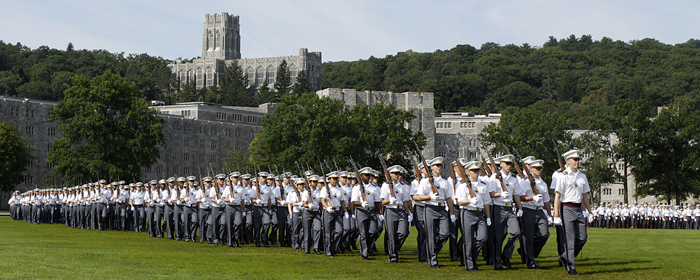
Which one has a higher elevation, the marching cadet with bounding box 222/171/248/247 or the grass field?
the marching cadet with bounding box 222/171/248/247

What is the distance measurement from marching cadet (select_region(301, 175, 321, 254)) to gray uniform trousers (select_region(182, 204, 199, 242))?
19.8 ft

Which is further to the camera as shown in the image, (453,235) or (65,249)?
(65,249)

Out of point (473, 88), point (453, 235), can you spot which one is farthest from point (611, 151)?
point (473, 88)

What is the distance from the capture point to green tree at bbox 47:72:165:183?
217 feet

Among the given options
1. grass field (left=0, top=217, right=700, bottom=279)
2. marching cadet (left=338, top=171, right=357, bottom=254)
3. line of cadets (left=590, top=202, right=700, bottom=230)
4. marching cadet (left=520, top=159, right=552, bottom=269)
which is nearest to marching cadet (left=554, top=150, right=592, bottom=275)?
grass field (left=0, top=217, right=700, bottom=279)

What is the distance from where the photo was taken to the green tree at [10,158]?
76562 millimetres

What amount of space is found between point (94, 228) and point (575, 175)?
87.3ft

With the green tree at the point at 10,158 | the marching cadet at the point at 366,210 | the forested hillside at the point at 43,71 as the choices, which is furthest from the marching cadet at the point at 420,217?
the forested hillside at the point at 43,71

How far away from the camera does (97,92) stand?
223 ft

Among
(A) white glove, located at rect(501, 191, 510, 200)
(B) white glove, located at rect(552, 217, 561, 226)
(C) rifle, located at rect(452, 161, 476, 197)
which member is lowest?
(B) white glove, located at rect(552, 217, 561, 226)

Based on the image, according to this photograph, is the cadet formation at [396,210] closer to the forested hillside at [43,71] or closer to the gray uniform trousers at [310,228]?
the gray uniform trousers at [310,228]

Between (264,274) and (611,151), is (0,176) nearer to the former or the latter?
(611,151)

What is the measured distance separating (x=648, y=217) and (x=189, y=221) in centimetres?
4121

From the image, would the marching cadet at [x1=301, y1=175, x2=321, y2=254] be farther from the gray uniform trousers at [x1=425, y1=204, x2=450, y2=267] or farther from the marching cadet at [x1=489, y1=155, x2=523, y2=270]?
the marching cadet at [x1=489, y1=155, x2=523, y2=270]
